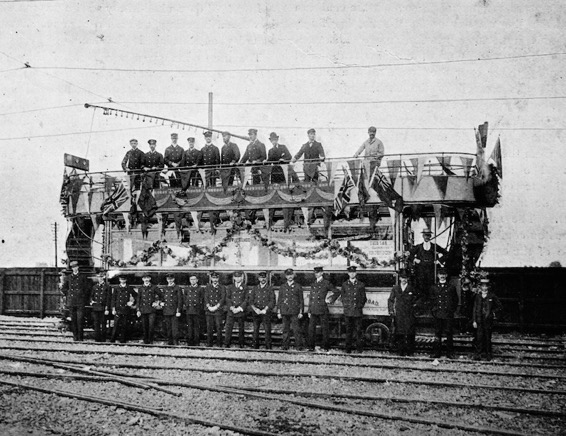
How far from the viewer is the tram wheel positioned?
1120 cm

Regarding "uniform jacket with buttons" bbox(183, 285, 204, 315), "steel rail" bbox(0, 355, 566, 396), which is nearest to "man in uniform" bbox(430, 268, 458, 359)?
"steel rail" bbox(0, 355, 566, 396)

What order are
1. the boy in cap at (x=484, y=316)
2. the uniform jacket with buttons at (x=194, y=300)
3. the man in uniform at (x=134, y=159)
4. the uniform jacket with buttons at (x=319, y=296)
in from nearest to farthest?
1. the boy in cap at (x=484, y=316)
2. the uniform jacket with buttons at (x=319, y=296)
3. the uniform jacket with buttons at (x=194, y=300)
4. the man in uniform at (x=134, y=159)

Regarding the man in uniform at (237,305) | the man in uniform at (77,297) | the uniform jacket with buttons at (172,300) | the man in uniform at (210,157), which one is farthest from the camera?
the man in uniform at (210,157)

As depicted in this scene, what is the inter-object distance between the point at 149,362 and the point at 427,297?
5.76 meters

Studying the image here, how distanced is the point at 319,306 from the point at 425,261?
2.42 metres

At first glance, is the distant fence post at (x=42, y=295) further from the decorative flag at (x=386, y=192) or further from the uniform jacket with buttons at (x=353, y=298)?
the decorative flag at (x=386, y=192)

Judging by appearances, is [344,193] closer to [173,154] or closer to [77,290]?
[173,154]

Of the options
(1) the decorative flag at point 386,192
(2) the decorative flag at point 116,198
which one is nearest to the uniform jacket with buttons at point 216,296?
(2) the decorative flag at point 116,198

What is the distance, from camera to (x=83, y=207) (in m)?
13.7

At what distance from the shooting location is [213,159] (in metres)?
13.0

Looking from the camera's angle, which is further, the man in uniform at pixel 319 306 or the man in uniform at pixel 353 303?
the man in uniform at pixel 319 306

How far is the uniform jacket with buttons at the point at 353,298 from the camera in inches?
421

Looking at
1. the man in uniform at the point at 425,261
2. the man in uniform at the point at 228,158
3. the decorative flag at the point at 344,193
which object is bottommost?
the man in uniform at the point at 425,261

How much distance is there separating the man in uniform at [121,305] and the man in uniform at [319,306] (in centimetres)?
433
